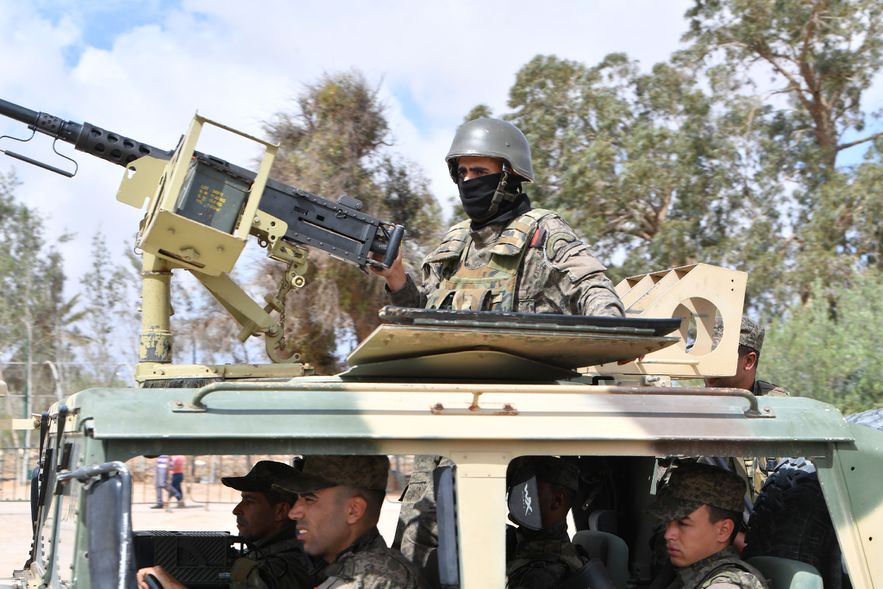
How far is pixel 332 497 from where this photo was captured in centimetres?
288

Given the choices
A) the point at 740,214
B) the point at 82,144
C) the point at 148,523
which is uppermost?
the point at 740,214

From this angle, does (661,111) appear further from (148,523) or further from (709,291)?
(709,291)

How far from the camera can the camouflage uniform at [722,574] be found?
290 cm

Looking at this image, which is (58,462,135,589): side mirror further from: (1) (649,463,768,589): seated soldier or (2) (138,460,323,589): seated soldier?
(1) (649,463,768,589): seated soldier

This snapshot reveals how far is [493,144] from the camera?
409 cm

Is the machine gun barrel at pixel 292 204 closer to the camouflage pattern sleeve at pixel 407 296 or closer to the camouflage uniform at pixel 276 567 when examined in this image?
the camouflage pattern sleeve at pixel 407 296

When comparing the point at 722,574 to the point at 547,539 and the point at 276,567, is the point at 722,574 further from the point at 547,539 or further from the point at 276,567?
the point at 276,567

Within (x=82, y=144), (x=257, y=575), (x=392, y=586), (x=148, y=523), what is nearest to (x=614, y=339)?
(x=392, y=586)

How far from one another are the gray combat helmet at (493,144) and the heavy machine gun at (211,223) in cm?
192

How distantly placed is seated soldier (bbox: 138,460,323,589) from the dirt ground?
20.1 feet

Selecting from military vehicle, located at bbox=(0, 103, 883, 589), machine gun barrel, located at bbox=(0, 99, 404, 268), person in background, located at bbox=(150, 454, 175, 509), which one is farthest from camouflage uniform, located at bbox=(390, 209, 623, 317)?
person in background, located at bbox=(150, 454, 175, 509)

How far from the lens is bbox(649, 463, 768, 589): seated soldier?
3.03 m

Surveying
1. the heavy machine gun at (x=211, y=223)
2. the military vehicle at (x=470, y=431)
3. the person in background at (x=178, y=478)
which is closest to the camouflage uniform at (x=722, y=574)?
the military vehicle at (x=470, y=431)

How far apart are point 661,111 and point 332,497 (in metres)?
17.6
